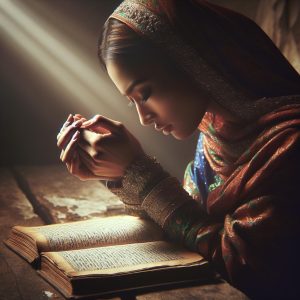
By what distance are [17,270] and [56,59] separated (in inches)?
73.2

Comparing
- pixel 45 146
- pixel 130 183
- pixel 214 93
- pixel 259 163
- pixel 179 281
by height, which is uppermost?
pixel 214 93

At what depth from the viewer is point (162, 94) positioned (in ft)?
5.20

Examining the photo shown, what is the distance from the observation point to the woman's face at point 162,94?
1.57m

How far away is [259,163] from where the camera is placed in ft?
4.83

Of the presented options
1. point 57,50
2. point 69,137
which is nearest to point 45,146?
point 57,50

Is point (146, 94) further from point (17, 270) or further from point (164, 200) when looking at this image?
point (17, 270)

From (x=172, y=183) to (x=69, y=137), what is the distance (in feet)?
1.32

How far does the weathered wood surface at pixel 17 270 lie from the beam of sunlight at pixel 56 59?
119 cm

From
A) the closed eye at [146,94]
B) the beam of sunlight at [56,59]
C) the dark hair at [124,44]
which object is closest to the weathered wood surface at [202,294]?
the closed eye at [146,94]

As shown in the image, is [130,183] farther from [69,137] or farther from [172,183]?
[69,137]

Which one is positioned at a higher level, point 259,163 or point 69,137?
point 259,163

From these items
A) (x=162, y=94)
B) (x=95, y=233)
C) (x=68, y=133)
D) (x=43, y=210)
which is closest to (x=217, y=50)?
(x=162, y=94)

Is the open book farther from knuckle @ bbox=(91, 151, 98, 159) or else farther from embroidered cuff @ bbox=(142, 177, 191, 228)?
knuckle @ bbox=(91, 151, 98, 159)

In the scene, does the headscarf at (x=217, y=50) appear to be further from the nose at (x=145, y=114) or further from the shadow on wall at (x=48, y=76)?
the shadow on wall at (x=48, y=76)
